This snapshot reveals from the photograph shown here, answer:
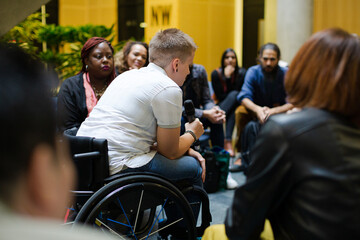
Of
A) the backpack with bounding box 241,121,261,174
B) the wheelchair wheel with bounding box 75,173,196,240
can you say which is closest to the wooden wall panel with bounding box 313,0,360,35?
the backpack with bounding box 241,121,261,174

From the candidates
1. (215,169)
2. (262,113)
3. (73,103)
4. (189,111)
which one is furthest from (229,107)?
(189,111)

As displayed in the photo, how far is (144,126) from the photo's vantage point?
2.06 metres

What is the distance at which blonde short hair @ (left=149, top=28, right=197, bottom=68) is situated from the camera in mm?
2256

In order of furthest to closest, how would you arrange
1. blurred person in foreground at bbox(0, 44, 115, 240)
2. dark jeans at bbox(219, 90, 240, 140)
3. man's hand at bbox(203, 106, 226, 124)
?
dark jeans at bbox(219, 90, 240, 140) → man's hand at bbox(203, 106, 226, 124) → blurred person in foreground at bbox(0, 44, 115, 240)

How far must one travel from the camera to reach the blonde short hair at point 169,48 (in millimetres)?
2256

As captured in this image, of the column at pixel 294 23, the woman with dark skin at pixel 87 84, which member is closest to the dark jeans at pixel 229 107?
the column at pixel 294 23

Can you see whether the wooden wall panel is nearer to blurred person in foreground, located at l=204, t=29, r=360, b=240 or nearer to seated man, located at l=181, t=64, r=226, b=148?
seated man, located at l=181, t=64, r=226, b=148

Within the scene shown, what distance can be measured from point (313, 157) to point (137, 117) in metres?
1.12

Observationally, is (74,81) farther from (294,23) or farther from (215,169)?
(294,23)

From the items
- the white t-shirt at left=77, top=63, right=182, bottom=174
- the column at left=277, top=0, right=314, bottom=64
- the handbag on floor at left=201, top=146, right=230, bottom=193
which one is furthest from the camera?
the column at left=277, top=0, right=314, bottom=64

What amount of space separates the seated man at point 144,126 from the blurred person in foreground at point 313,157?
84 cm

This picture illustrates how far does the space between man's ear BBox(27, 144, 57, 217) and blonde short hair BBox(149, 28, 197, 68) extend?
1649 mm

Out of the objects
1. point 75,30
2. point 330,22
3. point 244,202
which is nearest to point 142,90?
point 244,202

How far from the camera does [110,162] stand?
2.01m
